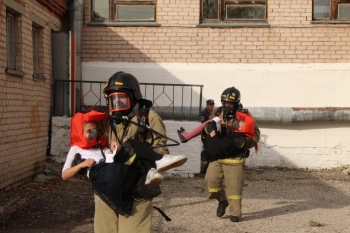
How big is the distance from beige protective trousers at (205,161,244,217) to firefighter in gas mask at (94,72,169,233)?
12.9 feet

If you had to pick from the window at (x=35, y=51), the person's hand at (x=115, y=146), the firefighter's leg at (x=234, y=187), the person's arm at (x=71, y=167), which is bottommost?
the firefighter's leg at (x=234, y=187)

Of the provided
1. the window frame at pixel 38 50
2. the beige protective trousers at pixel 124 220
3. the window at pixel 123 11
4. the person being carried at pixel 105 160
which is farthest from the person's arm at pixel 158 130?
the window at pixel 123 11

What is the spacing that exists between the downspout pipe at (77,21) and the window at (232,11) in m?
2.77

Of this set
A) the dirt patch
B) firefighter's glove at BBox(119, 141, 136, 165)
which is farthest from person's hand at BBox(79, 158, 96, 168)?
the dirt patch

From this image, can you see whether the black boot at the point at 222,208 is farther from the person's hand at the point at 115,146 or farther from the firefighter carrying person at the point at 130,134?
the person's hand at the point at 115,146

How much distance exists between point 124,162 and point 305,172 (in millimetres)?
10719

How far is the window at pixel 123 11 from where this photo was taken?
15.7 metres

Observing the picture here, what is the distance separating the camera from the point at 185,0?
51.2ft

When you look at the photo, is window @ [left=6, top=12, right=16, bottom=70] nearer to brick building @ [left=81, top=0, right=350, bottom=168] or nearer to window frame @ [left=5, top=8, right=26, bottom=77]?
window frame @ [left=5, top=8, right=26, bottom=77]

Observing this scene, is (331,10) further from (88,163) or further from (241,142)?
(88,163)

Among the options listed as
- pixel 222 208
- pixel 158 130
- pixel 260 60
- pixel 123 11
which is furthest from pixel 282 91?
pixel 158 130

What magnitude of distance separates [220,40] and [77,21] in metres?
3.21

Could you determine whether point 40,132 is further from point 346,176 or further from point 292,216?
point 346,176

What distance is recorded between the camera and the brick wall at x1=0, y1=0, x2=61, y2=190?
10391mm
